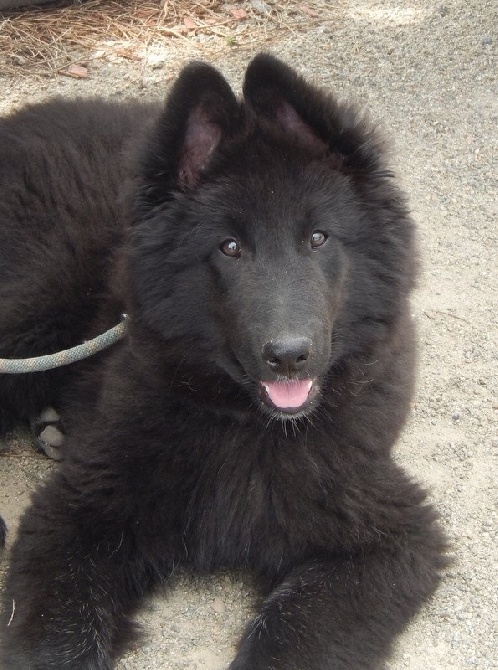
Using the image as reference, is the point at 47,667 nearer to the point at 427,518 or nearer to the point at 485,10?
the point at 427,518

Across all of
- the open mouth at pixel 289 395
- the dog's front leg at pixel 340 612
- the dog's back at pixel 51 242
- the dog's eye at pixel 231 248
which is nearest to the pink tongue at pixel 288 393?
the open mouth at pixel 289 395

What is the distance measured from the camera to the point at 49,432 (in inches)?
180

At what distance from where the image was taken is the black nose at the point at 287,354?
3.16 meters

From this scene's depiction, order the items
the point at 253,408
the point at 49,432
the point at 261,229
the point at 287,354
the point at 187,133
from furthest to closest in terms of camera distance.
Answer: the point at 49,432 → the point at 253,408 → the point at 187,133 → the point at 261,229 → the point at 287,354

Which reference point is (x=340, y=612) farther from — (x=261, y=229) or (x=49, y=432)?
(x=49, y=432)

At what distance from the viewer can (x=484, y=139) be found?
6.65 metres

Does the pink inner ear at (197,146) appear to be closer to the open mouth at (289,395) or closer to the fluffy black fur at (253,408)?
the fluffy black fur at (253,408)

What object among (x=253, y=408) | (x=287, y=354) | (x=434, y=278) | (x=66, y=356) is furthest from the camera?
(x=434, y=278)

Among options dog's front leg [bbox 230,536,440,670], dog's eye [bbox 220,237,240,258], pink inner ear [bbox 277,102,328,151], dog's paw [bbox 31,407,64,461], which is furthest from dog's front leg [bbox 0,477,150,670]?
pink inner ear [bbox 277,102,328,151]

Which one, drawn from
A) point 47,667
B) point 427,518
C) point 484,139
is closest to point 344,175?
point 427,518

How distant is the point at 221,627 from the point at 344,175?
1.69m

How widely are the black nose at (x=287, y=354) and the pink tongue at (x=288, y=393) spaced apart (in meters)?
0.17

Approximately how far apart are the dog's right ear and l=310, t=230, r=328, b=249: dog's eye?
45cm

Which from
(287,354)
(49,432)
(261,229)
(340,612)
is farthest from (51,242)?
(340,612)
